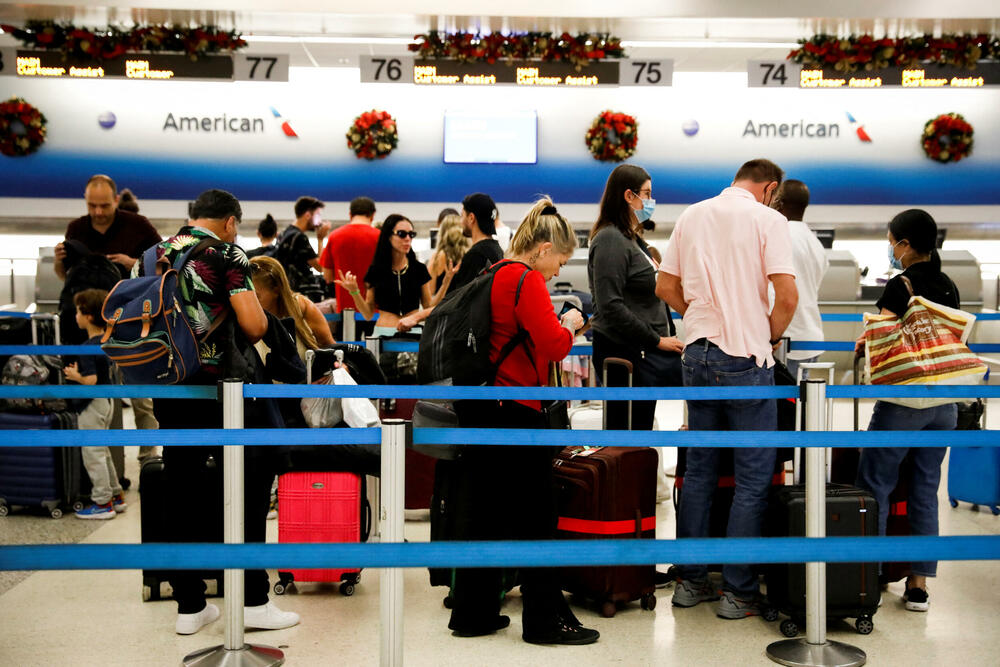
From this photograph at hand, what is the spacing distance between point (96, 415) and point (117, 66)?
5.03 metres

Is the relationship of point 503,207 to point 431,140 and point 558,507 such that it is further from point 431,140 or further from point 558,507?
point 558,507

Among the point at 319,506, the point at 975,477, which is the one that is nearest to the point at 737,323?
the point at 319,506

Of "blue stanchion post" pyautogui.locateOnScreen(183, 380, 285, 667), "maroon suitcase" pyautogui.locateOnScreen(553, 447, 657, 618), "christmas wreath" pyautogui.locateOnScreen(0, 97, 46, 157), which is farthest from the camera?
"christmas wreath" pyautogui.locateOnScreen(0, 97, 46, 157)

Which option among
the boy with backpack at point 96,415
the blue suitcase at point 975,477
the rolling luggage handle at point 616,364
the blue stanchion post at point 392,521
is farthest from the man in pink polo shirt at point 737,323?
the boy with backpack at point 96,415

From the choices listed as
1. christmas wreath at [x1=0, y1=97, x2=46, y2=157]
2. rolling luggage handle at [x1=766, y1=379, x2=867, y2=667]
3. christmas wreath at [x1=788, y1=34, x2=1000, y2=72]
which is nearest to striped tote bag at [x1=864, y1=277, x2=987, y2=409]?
rolling luggage handle at [x1=766, y1=379, x2=867, y2=667]

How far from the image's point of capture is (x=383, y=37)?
11562 mm

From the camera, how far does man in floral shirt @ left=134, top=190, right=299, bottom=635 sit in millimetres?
3832

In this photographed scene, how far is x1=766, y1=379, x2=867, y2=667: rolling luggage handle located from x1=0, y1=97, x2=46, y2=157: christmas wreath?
11693 millimetres

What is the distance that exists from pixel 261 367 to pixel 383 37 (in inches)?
320

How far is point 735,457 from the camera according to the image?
4.21 m

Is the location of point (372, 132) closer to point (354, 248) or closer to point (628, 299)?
point (354, 248)

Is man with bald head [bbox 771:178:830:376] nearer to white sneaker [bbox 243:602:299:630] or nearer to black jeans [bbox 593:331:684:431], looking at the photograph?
black jeans [bbox 593:331:684:431]

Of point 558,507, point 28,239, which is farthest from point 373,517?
point 28,239

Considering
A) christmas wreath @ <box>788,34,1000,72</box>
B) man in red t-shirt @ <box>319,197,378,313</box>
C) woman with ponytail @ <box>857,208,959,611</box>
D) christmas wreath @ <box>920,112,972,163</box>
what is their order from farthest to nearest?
christmas wreath @ <box>920,112,972,163</box>, christmas wreath @ <box>788,34,1000,72</box>, man in red t-shirt @ <box>319,197,378,313</box>, woman with ponytail @ <box>857,208,959,611</box>
